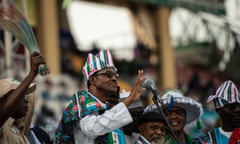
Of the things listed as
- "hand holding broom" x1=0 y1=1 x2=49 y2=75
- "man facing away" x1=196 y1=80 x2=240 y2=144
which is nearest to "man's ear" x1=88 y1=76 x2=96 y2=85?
"hand holding broom" x1=0 y1=1 x2=49 y2=75

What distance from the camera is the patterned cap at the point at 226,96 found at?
6.20 meters

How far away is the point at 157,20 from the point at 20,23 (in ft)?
50.7

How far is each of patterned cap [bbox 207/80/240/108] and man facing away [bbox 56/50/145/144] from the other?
1.30 metres

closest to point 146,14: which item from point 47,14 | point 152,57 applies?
point 152,57

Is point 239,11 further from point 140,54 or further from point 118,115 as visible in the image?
point 140,54

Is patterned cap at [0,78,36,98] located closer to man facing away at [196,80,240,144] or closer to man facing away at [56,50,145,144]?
man facing away at [56,50,145,144]

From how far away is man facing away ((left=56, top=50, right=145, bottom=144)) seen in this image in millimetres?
4750

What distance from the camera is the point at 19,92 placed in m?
4.68

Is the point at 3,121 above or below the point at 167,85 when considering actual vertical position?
above

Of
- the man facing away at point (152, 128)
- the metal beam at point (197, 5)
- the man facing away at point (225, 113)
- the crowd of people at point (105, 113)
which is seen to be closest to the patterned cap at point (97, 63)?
the crowd of people at point (105, 113)

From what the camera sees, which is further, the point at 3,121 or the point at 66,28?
the point at 66,28

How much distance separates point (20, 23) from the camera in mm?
5078

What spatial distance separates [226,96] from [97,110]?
1639mm

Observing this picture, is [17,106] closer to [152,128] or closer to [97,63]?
[97,63]
